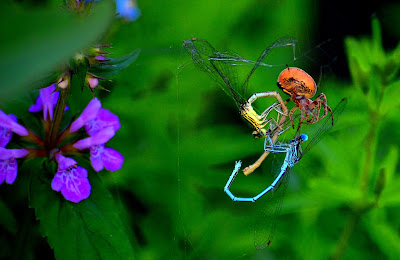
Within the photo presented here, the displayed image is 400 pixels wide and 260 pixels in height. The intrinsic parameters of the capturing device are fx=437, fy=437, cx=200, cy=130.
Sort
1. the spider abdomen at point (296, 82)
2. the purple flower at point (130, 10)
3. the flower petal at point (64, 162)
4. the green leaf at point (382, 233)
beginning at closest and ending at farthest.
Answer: the spider abdomen at point (296, 82) < the flower petal at point (64, 162) < the purple flower at point (130, 10) < the green leaf at point (382, 233)

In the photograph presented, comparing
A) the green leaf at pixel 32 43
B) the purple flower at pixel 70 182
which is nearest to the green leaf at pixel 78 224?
the purple flower at pixel 70 182

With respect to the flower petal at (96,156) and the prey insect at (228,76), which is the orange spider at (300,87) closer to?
the prey insect at (228,76)

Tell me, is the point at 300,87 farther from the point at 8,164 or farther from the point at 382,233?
the point at 382,233

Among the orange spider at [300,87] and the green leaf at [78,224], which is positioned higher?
the orange spider at [300,87]

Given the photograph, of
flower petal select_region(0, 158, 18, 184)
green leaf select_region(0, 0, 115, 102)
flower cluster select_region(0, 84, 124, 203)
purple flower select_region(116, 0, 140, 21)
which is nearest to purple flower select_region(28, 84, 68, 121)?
flower cluster select_region(0, 84, 124, 203)

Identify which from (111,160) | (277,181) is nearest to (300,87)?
(277,181)

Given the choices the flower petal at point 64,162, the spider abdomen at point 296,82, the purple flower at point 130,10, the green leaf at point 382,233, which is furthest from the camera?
the green leaf at point 382,233
